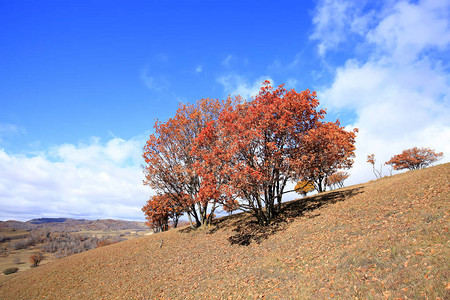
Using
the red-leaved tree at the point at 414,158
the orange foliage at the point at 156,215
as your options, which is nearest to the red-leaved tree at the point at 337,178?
the red-leaved tree at the point at 414,158

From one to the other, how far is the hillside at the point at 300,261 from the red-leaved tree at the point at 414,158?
66.0m

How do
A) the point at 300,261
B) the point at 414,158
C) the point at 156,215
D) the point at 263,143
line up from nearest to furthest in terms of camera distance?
1. the point at 300,261
2. the point at 263,143
3. the point at 156,215
4. the point at 414,158

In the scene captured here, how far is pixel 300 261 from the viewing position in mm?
12008

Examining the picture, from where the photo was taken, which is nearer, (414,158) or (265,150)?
(265,150)

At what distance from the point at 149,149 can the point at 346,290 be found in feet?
75.3

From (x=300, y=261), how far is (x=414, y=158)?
8100 centimetres

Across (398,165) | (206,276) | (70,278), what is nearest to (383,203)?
(206,276)

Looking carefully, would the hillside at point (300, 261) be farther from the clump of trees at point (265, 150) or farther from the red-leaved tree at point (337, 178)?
the red-leaved tree at point (337, 178)

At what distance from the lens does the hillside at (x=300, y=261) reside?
8133 millimetres

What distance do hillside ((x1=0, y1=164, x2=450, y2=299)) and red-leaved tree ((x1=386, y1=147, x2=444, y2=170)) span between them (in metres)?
66.0

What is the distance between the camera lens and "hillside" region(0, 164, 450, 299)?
26.7 ft

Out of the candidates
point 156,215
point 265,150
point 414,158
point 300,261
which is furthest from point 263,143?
point 414,158

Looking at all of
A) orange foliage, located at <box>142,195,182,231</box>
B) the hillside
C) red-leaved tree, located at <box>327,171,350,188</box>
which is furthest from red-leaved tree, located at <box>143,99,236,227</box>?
red-leaved tree, located at <box>327,171,350,188</box>

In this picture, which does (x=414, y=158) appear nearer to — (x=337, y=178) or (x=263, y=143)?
(x=337, y=178)
